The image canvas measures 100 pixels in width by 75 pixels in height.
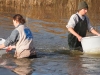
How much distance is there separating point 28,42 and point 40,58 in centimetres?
66

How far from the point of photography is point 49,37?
43.7 feet

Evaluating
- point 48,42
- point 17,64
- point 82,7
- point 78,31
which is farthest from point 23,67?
point 48,42

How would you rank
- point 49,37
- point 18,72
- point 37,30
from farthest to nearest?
point 37,30 → point 49,37 → point 18,72

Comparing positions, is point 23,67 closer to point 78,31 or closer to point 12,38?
point 12,38

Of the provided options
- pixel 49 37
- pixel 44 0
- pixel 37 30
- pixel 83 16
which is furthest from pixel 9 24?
pixel 44 0

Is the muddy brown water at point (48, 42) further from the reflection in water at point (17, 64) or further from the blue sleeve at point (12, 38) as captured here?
the blue sleeve at point (12, 38)

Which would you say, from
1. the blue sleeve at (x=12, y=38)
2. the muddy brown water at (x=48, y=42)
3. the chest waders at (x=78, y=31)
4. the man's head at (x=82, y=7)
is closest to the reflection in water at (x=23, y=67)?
the muddy brown water at (x=48, y=42)

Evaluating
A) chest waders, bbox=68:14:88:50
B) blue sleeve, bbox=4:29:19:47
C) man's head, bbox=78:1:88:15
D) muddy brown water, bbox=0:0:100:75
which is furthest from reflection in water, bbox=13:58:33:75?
man's head, bbox=78:1:88:15

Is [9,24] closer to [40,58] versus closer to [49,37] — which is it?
[49,37]

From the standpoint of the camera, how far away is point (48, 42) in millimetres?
12203

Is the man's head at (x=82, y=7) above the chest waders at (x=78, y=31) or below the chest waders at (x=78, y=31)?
above

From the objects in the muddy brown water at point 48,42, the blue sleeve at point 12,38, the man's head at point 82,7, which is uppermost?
the man's head at point 82,7

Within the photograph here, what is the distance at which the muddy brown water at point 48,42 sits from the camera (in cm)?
795

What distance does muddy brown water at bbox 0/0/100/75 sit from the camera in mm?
7945
